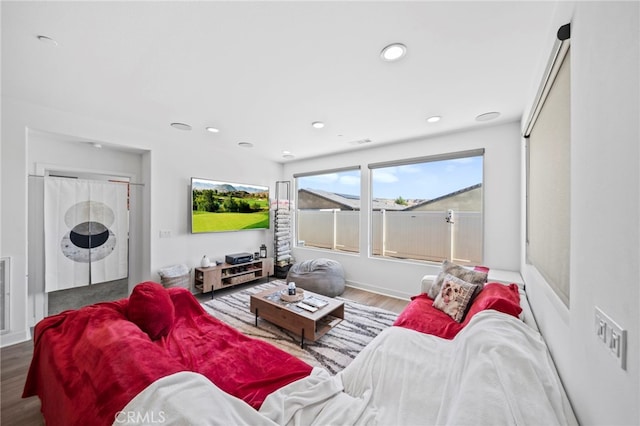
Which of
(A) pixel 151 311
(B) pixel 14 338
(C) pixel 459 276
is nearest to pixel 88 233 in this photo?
(B) pixel 14 338

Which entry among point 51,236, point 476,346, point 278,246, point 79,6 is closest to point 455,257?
point 476,346

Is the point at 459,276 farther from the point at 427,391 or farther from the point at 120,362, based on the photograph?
the point at 120,362

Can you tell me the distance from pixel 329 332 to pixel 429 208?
2.34 m

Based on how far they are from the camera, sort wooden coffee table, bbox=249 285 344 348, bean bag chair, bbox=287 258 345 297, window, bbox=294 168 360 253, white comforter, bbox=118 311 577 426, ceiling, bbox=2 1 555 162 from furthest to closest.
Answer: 1. window, bbox=294 168 360 253
2. bean bag chair, bbox=287 258 345 297
3. wooden coffee table, bbox=249 285 344 348
4. ceiling, bbox=2 1 555 162
5. white comforter, bbox=118 311 577 426

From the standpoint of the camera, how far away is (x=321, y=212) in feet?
16.2

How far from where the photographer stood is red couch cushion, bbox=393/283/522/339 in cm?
166

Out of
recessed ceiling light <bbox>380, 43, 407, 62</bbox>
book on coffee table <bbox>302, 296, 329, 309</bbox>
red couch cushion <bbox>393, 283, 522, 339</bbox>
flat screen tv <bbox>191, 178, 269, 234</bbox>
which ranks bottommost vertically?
book on coffee table <bbox>302, 296, 329, 309</bbox>

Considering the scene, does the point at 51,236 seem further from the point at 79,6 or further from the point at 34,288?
the point at 79,6

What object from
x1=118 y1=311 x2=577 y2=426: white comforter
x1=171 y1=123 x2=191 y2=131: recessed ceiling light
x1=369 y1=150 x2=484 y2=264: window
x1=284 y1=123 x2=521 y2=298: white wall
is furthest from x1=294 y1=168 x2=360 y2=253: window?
x1=118 y1=311 x2=577 y2=426: white comforter

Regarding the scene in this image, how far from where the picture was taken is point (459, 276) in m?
2.42

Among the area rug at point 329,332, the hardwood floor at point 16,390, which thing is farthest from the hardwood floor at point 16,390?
the area rug at point 329,332

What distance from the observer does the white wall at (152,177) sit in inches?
95.5

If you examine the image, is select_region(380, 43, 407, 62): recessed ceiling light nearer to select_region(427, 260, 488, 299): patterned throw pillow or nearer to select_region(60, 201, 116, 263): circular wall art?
select_region(427, 260, 488, 299): patterned throw pillow

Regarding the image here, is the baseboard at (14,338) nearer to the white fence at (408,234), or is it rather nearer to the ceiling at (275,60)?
the ceiling at (275,60)
